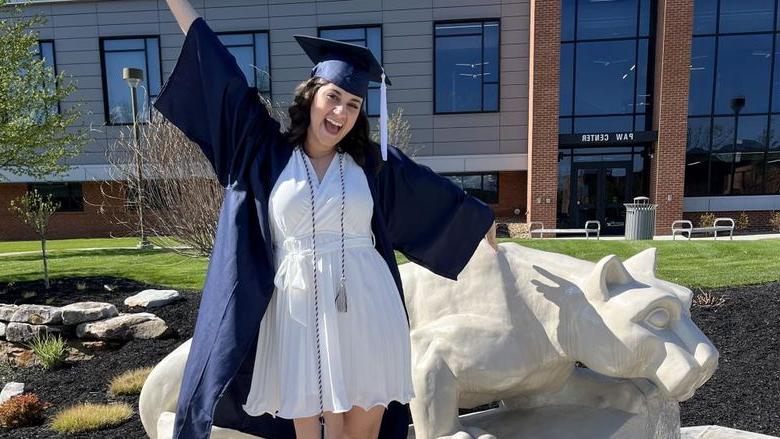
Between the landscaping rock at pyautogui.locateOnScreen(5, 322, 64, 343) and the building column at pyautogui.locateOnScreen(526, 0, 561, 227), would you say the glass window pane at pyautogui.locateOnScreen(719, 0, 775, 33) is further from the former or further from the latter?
the landscaping rock at pyautogui.locateOnScreen(5, 322, 64, 343)

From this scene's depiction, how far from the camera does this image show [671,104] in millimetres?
16047

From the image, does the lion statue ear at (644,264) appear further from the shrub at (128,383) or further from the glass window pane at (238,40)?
the glass window pane at (238,40)

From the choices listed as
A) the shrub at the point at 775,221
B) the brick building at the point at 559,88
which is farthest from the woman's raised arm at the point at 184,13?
the shrub at the point at 775,221

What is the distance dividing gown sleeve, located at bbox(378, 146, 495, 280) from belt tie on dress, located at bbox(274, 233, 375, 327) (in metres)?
0.39

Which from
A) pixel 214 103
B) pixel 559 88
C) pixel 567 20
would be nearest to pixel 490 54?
pixel 559 88

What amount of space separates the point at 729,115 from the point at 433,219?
1980 cm

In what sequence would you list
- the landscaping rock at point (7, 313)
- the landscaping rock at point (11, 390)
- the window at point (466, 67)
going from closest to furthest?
1. the landscaping rock at point (11, 390)
2. the landscaping rock at point (7, 313)
3. the window at point (466, 67)

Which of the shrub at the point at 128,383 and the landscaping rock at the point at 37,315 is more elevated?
the landscaping rock at the point at 37,315

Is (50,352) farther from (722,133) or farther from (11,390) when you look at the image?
(722,133)

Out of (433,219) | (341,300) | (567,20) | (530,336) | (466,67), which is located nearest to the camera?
(341,300)

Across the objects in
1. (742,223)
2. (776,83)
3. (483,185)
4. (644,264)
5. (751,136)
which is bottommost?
(742,223)

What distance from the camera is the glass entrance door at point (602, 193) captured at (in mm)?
18078

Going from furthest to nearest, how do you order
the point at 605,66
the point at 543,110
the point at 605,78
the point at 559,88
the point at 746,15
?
1. the point at 605,78
2. the point at 605,66
3. the point at 559,88
4. the point at 746,15
5. the point at 543,110

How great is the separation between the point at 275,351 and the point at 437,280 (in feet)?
3.20
